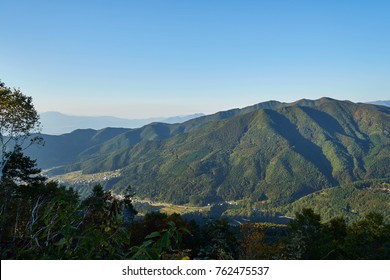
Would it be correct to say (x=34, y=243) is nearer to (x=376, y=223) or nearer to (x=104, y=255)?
(x=104, y=255)

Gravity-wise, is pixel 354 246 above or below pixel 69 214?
below

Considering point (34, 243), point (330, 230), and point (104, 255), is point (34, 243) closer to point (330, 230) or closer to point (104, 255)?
point (104, 255)

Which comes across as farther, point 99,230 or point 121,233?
point 99,230
